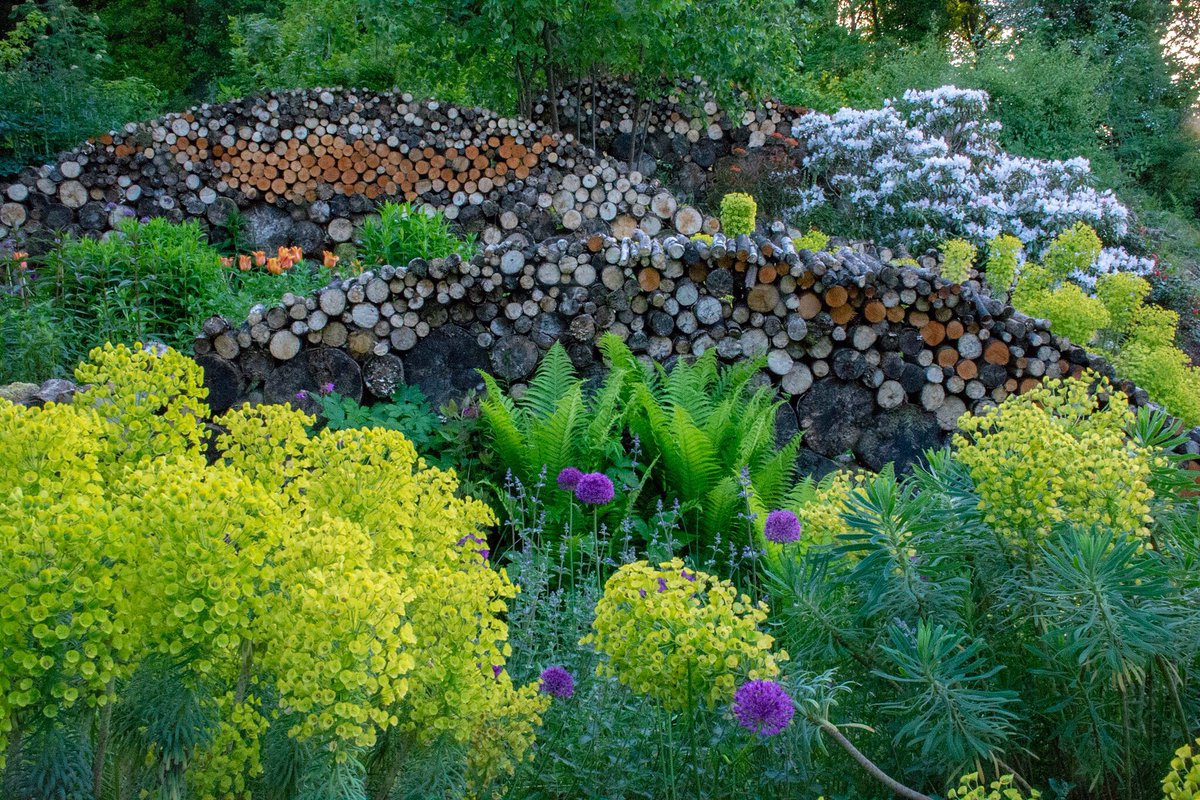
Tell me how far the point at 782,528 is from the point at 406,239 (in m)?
3.90

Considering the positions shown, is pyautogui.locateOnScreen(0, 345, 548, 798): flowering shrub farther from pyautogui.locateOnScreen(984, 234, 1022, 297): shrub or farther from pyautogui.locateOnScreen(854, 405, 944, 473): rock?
pyautogui.locateOnScreen(984, 234, 1022, 297): shrub

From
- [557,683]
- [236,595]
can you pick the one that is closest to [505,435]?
[557,683]

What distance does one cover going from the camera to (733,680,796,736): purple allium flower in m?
1.60

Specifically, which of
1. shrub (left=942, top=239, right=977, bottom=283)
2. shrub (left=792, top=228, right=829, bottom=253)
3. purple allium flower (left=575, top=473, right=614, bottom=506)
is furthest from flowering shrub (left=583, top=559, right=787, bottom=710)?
shrub (left=942, top=239, right=977, bottom=283)

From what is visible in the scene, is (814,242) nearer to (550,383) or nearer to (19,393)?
(550,383)

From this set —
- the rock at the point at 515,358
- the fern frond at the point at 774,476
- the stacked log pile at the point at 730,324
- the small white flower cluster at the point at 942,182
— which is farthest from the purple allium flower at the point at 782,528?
the small white flower cluster at the point at 942,182

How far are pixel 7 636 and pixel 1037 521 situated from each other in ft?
5.53

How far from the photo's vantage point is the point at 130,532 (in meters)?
1.29

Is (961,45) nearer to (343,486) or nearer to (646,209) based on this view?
(646,209)

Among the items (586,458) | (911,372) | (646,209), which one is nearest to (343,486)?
(586,458)

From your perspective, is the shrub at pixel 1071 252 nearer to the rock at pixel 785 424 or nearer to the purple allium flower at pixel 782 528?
the rock at pixel 785 424

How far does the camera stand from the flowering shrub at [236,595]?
1249 mm

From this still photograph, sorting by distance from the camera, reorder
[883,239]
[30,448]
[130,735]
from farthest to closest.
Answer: [883,239]
[30,448]
[130,735]

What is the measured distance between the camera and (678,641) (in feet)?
5.35
